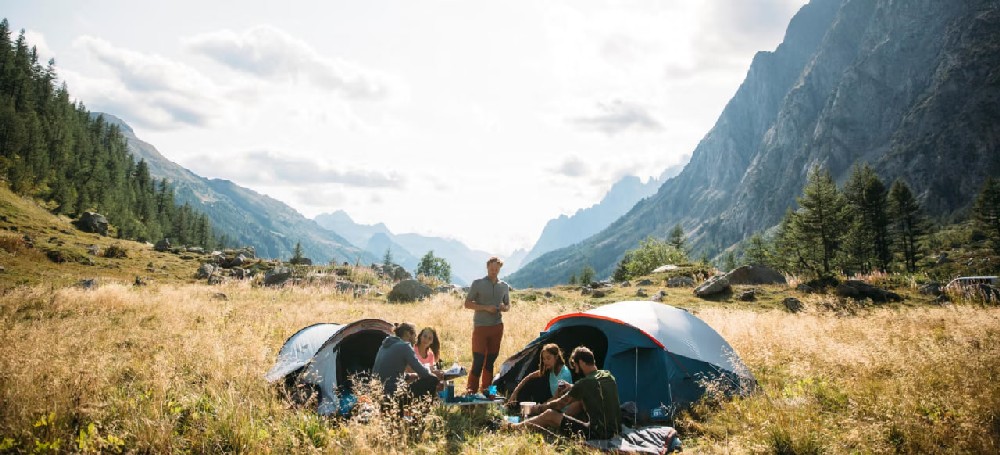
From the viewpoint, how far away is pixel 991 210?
54.8 meters

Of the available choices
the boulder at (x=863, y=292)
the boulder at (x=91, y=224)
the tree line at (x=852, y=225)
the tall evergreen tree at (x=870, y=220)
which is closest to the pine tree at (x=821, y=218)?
the tree line at (x=852, y=225)

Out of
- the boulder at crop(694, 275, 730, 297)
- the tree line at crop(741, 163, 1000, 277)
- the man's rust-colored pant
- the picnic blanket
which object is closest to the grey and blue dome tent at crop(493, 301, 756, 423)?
the man's rust-colored pant

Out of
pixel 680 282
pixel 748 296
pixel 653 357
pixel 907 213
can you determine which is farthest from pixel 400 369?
pixel 907 213

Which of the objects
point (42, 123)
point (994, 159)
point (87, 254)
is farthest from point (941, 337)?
point (994, 159)

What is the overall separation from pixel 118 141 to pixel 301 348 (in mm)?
129383

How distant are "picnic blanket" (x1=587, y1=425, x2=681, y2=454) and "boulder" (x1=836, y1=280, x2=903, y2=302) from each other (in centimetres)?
1859

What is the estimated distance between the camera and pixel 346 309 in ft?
62.4

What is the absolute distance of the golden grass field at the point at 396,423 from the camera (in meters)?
5.86

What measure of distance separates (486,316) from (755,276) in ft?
77.0

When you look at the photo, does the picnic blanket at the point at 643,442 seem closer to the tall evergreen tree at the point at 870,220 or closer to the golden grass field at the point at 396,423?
the golden grass field at the point at 396,423

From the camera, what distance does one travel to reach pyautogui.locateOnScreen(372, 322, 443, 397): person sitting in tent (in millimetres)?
7664

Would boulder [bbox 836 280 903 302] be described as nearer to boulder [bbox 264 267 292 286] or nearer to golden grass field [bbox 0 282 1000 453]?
golden grass field [bbox 0 282 1000 453]

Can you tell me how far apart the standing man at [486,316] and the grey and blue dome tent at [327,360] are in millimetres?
1878

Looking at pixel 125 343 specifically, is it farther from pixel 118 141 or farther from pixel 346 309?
pixel 118 141
